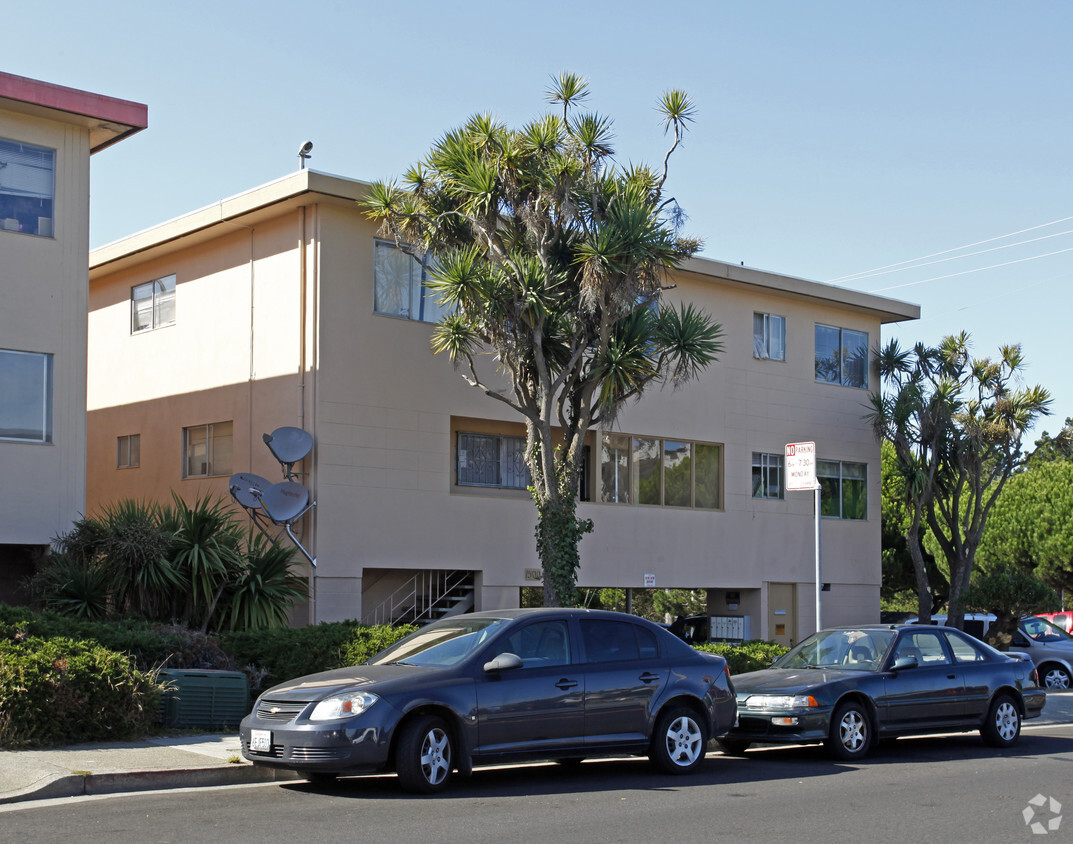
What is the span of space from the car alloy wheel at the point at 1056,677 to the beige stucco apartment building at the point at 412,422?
16.0 feet

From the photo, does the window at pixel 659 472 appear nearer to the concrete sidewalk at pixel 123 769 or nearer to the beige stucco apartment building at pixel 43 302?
the beige stucco apartment building at pixel 43 302

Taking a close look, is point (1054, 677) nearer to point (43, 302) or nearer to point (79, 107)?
point (43, 302)

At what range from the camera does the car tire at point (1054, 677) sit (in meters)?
23.3

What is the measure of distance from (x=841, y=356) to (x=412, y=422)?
11416 mm

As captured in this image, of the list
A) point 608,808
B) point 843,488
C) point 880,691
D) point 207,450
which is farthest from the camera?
point 843,488

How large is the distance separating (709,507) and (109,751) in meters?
16.2

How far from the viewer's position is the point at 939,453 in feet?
88.0

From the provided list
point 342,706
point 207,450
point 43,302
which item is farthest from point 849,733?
point 207,450

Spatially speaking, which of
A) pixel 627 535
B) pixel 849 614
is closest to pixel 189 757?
pixel 627 535

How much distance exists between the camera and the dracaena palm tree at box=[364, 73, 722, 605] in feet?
54.4

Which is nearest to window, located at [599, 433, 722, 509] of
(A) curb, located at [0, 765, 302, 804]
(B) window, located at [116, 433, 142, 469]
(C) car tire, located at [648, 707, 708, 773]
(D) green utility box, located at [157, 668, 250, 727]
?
(B) window, located at [116, 433, 142, 469]

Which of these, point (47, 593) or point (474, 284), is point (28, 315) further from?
point (474, 284)

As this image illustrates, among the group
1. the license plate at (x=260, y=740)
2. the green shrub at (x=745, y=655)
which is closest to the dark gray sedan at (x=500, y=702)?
the license plate at (x=260, y=740)

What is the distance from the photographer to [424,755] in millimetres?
9547
